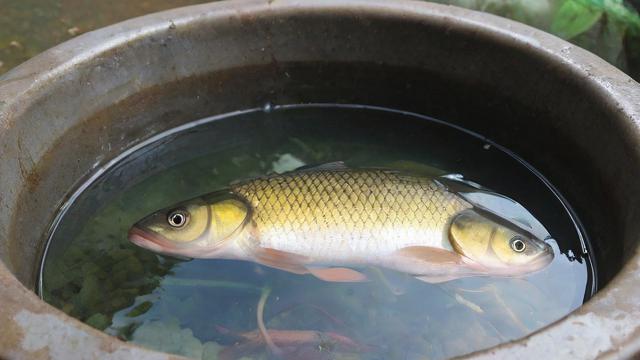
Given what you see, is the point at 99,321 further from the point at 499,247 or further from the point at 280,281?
the point at 499,247

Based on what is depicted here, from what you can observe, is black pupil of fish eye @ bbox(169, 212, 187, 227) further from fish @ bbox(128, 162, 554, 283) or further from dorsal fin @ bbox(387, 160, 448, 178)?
dorsal fin @ bbox(387, 160, 448, 178)

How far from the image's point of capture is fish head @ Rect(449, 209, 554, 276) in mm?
1684

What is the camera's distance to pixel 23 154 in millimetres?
1686

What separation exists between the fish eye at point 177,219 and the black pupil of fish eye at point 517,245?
0.82 m

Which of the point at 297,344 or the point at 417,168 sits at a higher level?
the point at 417,168

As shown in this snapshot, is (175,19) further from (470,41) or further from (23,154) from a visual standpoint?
(470,41)

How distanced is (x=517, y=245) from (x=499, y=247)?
44 millimetres

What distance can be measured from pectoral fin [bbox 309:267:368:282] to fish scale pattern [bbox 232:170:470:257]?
40 millimetres

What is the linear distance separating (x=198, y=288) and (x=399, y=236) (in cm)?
53

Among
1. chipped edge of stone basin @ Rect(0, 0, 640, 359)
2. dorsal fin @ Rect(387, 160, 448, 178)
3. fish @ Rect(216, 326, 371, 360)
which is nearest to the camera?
chipped edge of stone basin @ Rect(0, 0, 640, 359)

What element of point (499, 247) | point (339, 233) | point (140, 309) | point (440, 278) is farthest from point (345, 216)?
point (140, 309)

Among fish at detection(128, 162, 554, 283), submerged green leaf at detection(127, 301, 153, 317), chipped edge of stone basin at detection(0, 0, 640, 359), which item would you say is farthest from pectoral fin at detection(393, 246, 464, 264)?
submerged green leaf at detection(127, 301, 153, 317)

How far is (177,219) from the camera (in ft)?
5.67

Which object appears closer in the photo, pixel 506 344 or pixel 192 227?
pixel 506 344
